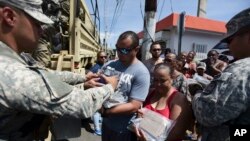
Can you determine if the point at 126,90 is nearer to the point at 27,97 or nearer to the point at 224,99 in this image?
the point at 224,99

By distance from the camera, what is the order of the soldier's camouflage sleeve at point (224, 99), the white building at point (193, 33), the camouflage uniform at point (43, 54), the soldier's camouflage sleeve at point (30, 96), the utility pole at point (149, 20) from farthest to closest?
the white building at point (193, 33) < the utility pole at point (149, 20) < the camouflage uniform at point (43, 54) < the soldier's camouflage sleeve at point (224, 99) < the soldier's camouflage sleeve at point (30, 96)

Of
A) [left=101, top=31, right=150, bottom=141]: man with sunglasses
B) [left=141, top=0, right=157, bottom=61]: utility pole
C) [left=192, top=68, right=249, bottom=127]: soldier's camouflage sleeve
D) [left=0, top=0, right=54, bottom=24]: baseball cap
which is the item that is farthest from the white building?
[left=0, top=0, right=54, bottom=24]: baseball cap

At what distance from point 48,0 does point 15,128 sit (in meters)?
3.98

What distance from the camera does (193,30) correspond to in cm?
2053

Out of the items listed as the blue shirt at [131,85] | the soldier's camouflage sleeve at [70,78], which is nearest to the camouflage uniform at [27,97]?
the soldier's camouflage sleeve at [70,78]

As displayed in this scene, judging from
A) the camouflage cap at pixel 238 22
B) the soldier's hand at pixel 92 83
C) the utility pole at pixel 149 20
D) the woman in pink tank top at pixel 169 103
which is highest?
the utility pole at pixel 149 20

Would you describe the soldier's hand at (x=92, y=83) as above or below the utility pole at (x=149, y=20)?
below

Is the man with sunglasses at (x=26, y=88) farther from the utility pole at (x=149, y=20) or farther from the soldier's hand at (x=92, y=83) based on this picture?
the utility pole at (x=149, y=20)

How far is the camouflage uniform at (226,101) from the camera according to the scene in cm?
174

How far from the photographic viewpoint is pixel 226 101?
1759 millimetres

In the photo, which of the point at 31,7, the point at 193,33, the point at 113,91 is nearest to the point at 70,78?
the point at 113,91

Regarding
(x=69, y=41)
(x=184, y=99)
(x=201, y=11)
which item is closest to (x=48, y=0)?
(x=69, y=41)

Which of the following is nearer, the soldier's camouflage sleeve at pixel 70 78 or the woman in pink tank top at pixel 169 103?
the soldier's camouflage sleeve at pixel 70 78

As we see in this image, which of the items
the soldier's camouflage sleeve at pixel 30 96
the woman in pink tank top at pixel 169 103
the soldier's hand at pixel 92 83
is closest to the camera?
the soldier's camouflage sleeve at pixel 30 96
